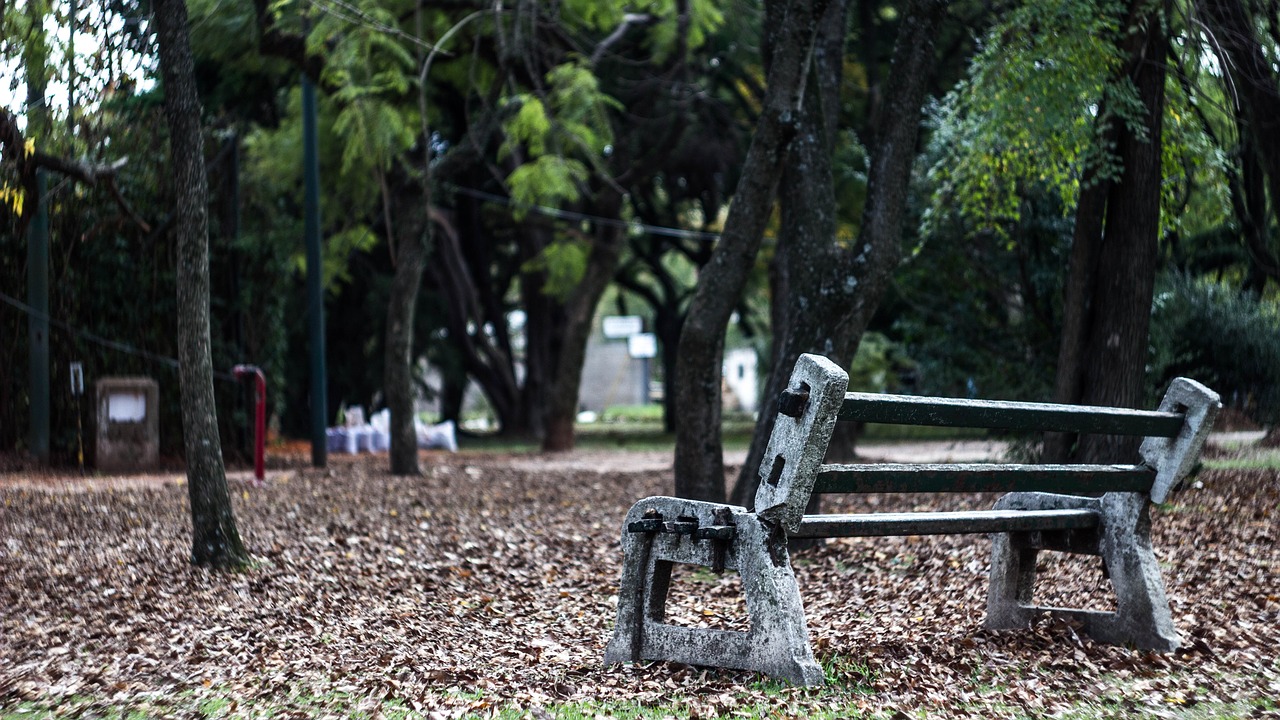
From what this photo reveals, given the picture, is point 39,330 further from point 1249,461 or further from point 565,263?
point 1249,461

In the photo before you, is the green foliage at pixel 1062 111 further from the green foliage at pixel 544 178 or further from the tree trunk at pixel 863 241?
the green foliage at pixel 544 178

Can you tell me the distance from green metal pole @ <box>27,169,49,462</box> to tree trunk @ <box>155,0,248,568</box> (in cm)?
762

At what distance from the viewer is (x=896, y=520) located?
A: 543 cm

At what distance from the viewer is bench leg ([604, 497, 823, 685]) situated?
16.5 feet

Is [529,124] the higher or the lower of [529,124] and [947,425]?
the higher

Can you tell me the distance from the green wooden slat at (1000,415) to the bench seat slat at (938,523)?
458 mm

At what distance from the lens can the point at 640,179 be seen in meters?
24.9

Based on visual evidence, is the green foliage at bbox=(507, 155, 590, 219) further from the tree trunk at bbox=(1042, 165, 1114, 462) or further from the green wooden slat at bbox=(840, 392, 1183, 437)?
the green wooden slat at bbox=(840, 392, 1183, 437)

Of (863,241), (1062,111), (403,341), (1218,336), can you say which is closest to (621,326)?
(403,341)

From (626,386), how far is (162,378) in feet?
175

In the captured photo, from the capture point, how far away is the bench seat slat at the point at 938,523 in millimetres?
5176

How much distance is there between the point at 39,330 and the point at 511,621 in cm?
1023

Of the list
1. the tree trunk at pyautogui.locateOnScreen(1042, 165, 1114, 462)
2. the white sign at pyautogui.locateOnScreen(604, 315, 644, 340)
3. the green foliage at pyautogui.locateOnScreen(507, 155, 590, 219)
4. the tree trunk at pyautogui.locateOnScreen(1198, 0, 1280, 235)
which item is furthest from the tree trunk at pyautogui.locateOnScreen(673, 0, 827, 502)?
the white sign at pyautogui.locateOnScreen(604, 315, 644, 340)

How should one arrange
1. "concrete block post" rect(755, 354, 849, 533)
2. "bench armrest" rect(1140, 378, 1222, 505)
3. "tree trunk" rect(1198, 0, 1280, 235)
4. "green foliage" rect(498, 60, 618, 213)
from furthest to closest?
1. "green foliage" rect(498, 60, 618, 213)
2. "tree trunk" rect(1198, 0, 1280, 235)
3. "bench armrest" rect(1140, 378, 1222, 505)
4. "concrete block post" rect(755, 354, 849, 533)
